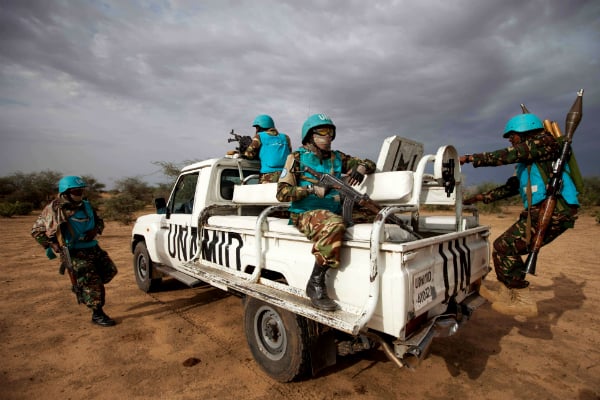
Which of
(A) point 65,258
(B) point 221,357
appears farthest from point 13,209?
(B) point 221,357

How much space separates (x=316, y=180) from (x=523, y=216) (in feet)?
7.76

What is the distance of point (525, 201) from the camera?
3537 mm

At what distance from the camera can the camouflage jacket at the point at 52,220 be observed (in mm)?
3896

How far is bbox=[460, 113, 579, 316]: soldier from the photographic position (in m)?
3.27

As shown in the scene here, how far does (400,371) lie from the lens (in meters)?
3.05

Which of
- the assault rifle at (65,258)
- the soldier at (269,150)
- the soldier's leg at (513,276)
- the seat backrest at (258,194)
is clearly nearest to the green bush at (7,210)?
the assault rifle at (65,258)

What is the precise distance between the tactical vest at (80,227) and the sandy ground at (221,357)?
1031 millimetres

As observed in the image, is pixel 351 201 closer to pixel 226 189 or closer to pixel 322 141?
pixel 322 141

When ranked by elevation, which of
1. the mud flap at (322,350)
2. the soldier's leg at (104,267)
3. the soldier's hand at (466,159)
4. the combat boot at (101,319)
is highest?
the soldier's hand at (466,159)

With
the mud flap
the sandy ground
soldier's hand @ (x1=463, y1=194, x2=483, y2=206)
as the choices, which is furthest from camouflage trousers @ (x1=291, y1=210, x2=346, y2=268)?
soldier's hand @ (x1=463, y1=194, x2=483, y2=206)

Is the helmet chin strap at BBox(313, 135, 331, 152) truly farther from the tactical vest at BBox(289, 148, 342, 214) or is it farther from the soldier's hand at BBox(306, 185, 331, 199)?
the soldier's hand at BBox(306, 185, 331, 199)

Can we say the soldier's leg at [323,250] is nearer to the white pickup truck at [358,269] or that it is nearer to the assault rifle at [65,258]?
the white pickup truck at [358,269]

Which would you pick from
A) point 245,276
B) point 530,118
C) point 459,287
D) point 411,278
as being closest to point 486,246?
point 459,287

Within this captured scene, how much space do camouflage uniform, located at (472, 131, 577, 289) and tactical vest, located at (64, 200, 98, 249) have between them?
15.6 ft
